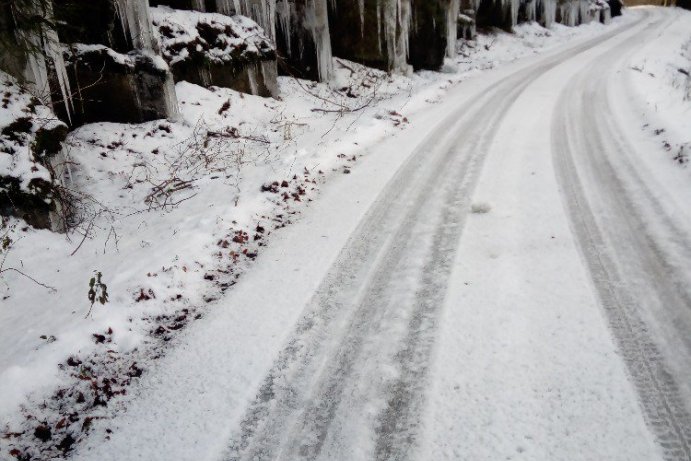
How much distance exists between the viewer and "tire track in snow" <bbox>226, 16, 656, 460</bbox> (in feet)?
8.41

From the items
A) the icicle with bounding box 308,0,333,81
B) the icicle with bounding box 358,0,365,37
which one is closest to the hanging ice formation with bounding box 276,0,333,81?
the icicle with bounding box 308,0,333,81

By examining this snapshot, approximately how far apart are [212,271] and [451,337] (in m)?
2.53

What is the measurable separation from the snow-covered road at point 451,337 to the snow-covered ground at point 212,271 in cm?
2

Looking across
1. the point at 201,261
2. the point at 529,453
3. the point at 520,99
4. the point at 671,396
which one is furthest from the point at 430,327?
the point at 520,99

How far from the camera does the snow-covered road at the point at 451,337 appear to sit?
250 cm

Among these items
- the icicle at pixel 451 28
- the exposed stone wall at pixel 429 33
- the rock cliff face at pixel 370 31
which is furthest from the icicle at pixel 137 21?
the icicle at pixel 451 28

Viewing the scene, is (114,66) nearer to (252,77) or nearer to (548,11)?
(252,77)

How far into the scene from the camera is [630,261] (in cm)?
386

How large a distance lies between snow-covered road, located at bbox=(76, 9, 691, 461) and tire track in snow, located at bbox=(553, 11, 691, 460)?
0.02 m

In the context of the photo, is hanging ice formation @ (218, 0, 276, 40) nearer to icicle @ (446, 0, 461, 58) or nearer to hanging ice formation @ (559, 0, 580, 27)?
icicle @ (446, 0, 461, 58)

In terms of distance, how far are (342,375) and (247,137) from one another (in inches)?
267

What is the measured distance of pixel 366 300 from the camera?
3732 millimetres

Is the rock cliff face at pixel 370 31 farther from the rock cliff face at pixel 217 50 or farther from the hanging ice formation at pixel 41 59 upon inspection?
the hanging ice formation at pixel 41 59

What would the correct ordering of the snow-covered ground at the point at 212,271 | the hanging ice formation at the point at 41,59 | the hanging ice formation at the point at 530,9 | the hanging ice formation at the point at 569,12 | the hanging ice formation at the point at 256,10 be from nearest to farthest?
the snow-covered ground at the point at 212,271 < the hanging ice formation at the point at 41,59 < the hanging ice formation at the point at 256,10 < the hanging ice formation at the point at 530,9 < the hanging ice formation at the point at 569,12
